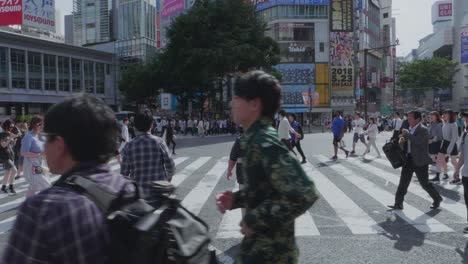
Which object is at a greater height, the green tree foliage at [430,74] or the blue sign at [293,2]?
the blue sign at [293,2]

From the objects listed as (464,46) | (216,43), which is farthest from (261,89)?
(464,46)

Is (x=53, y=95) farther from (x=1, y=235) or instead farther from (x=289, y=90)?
(x=1, y=235)

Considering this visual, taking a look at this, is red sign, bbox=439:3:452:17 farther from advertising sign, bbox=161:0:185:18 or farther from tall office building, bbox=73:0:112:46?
tall office building, bbox=73:0:112:46

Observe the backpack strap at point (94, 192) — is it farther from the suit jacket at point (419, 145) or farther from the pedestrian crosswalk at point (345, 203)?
the suit jacket at point (419, 145)

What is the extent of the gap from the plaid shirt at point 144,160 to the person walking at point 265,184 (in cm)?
222

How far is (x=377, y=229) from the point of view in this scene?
19.3 ft

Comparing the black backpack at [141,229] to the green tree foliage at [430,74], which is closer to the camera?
the black backpack at [141,229]

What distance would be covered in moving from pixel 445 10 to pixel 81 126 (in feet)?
342

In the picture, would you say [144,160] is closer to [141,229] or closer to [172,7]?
[141,229]

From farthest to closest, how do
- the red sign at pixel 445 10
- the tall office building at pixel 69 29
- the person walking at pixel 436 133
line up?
the red sign at pixel 445 10 → the tall office building at pixel 69 29 → the person walking at pixel 436 133

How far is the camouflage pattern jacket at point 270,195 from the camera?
72.0 inches

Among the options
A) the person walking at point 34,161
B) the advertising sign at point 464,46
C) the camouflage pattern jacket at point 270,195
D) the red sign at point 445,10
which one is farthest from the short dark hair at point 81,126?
the red sign at point 445,10

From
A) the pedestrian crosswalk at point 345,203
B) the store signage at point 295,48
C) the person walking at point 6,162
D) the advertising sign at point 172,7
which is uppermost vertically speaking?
the advertising sign at point 172,7

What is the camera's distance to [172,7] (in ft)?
226
